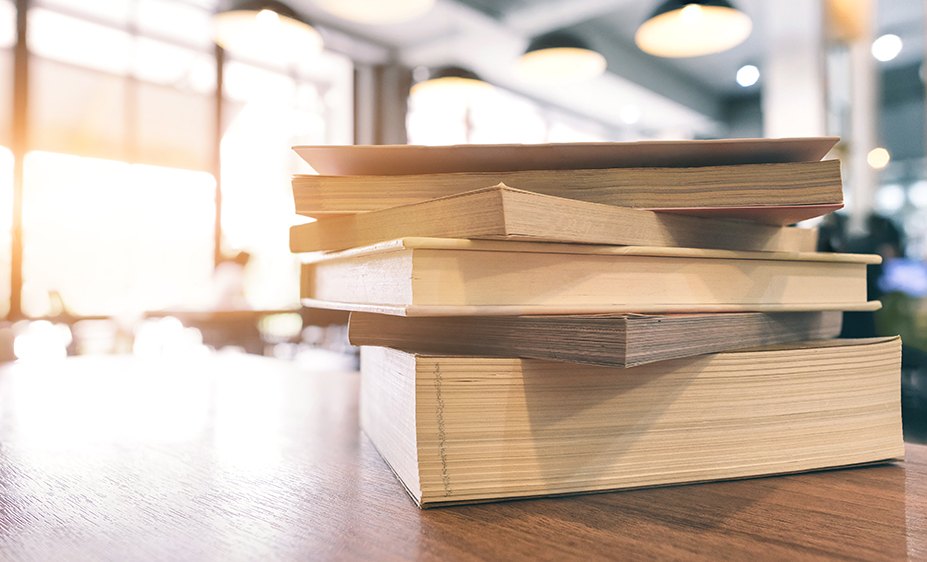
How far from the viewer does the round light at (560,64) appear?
3264 mm

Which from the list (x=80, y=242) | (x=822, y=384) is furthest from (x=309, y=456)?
(x=80, y=242)

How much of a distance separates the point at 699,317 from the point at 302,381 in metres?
0.62

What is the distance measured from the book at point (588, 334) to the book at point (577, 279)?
1 cm

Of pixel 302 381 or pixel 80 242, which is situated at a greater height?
pixel 80 242

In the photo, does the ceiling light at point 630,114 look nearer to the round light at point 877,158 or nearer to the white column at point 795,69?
the white column at point 795,69

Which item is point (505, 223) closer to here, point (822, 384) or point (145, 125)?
point (822, 384)

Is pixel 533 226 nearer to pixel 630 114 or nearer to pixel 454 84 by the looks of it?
pixel 454 84

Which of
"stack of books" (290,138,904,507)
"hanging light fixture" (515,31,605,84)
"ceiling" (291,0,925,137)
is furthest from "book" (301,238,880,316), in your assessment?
"ceiling" (291,0,925,137)

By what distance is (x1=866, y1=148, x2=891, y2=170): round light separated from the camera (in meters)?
3.09

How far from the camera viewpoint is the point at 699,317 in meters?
0.29

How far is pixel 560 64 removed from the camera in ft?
11.0

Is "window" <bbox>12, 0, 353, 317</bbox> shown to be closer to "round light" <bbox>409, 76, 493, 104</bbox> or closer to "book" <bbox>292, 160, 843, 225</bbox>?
"round light" <bbox>409, 76, 493, 104</bbox>

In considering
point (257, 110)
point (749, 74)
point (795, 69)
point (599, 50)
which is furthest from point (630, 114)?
point (257, 110)

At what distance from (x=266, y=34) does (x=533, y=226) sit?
2.69 meters
